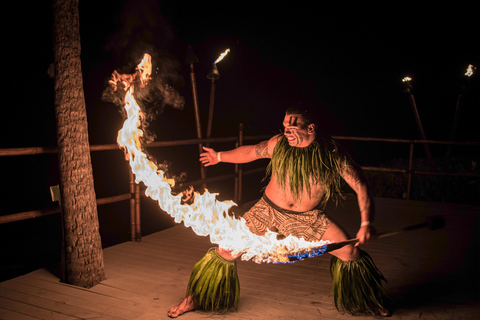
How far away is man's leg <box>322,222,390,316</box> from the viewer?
2.45 meters

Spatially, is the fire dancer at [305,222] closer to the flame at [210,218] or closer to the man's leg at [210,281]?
the man's leg at [210,281]

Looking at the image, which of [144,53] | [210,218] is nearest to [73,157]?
[144,53]

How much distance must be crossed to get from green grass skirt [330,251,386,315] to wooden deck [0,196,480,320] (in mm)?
122

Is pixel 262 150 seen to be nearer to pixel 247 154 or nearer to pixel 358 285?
pixel 247 154

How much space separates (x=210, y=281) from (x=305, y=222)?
64 cm

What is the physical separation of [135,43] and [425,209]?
14.1 feet

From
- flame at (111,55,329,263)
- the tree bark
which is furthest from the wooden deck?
flame at (111,55,329,263)

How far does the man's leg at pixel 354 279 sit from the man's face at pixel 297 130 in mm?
519

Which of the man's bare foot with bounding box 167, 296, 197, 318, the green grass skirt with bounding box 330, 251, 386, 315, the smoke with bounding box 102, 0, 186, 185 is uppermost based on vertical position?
the smoke with bounding box 102, 0, 186, 185

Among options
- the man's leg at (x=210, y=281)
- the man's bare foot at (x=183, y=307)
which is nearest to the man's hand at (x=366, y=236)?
the man's leg at (x=210, y=281)

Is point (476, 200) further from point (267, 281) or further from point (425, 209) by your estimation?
point (267, 281)

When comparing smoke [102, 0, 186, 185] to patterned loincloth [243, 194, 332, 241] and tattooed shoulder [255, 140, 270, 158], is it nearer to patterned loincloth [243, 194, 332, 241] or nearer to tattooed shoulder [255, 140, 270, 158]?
tattooed shoulder [255, 140, 270, 158]

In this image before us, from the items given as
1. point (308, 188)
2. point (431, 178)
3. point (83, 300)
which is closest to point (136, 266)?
point (83, 300)

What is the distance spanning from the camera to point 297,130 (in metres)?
2.44
